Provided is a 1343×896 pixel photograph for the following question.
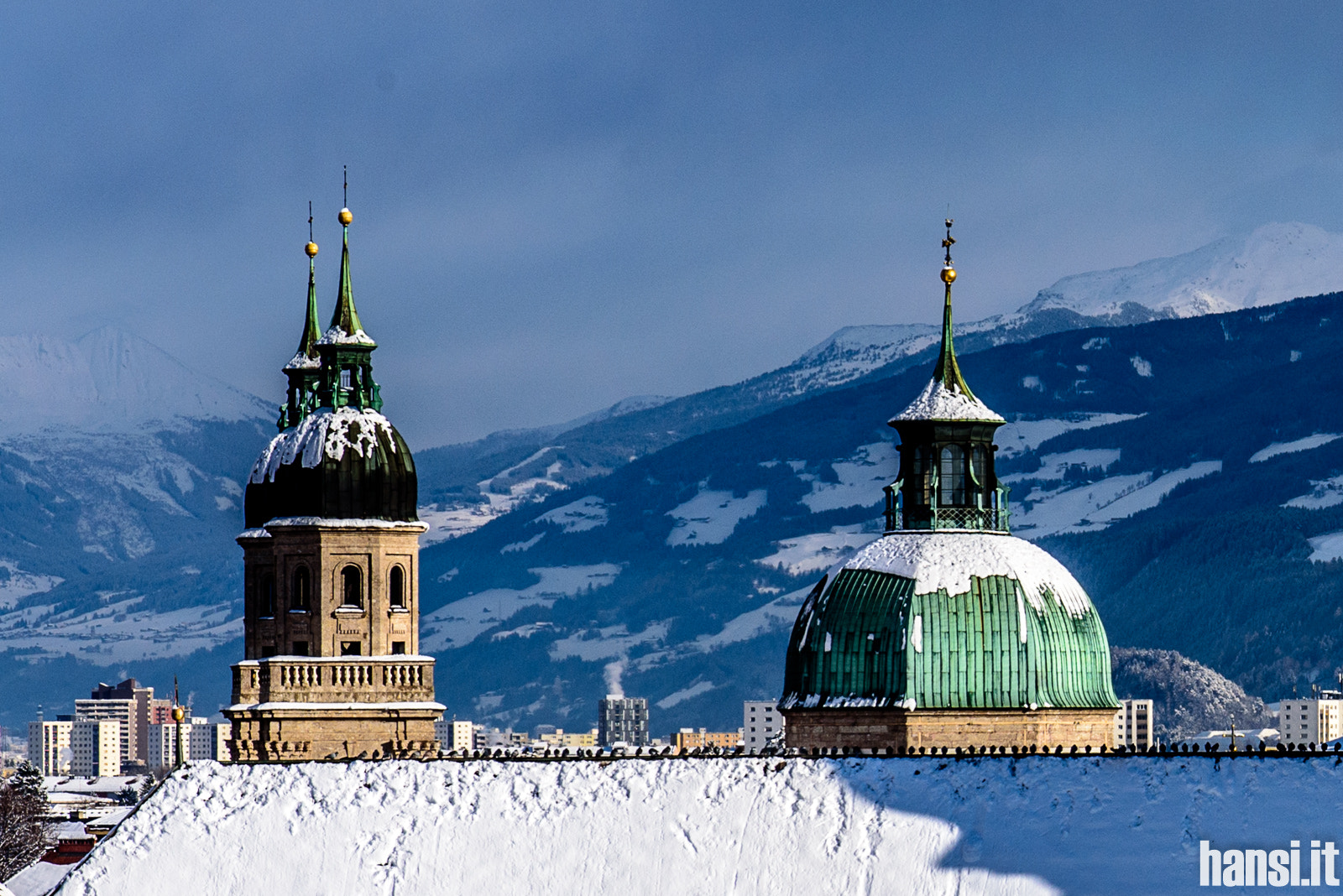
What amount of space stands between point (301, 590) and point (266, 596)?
3.20 metres

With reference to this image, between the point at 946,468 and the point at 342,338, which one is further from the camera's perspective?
the point at 342,338

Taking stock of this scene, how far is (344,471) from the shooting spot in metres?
127

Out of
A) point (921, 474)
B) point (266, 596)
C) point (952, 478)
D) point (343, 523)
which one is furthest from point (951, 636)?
point (266, 596)

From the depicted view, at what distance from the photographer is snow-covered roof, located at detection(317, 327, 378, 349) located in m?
131

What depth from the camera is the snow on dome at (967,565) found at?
108 m

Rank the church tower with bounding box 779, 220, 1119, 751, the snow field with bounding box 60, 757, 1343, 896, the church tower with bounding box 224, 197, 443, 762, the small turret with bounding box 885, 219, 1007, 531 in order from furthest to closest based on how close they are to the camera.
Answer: the church tower with bounding box 224, 197, 443, 762
the small turret with bounding box 885, 219, 1007, 531
the church tower with bounding box 779, 220, 1119, 751
the snow field with bounding box 60, 757, 1343, 896

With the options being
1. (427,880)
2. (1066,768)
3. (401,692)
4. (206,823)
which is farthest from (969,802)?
(401,692)

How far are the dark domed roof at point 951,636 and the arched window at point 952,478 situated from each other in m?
1.65

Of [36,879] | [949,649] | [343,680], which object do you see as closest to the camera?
[949,649]

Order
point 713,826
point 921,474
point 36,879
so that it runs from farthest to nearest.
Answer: point 36,879
point 921,474
point 713,826

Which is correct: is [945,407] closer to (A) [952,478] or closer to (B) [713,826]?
(A) [952,478]

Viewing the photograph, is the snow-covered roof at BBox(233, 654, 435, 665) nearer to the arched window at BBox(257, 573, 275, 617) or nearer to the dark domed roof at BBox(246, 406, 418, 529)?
the arched window at BBox(257, 573, 275, 617)

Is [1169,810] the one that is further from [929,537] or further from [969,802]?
[929,537]

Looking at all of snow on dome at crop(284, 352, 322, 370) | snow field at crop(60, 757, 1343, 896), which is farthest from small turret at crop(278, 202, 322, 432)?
snow field at crop(60, 757, 1343, 896)
